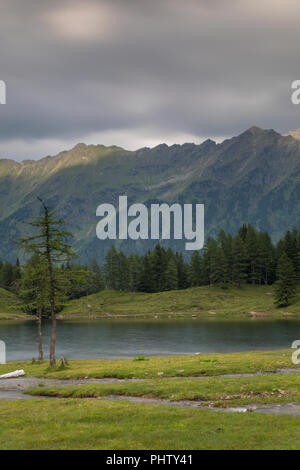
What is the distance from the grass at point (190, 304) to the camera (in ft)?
487

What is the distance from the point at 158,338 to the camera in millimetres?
101375

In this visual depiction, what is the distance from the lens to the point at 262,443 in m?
18.9

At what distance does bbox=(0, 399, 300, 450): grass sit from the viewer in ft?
63.4

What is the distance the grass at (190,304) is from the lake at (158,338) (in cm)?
1767

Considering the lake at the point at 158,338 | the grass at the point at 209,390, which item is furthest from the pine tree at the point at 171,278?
the grass at the point at 209,390

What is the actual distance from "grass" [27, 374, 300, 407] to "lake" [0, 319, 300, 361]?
4378cm

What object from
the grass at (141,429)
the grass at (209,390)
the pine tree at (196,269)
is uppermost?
the pine tree at (196,269)

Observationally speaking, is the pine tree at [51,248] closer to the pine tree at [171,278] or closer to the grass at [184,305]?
the grass at [184,305]

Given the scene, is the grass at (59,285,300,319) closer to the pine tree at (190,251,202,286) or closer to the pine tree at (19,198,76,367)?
the pine tree at (190,251,202,286)

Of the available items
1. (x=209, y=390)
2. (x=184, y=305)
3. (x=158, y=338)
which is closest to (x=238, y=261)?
(x=184, y=305)

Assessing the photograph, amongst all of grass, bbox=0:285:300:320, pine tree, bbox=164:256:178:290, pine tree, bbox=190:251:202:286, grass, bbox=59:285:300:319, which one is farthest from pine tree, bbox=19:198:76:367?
pine tree, bbox=164:256:178:290

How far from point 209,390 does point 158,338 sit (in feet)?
236

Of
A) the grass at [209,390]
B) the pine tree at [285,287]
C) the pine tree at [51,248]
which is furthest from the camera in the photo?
the pine tree at [285,287]

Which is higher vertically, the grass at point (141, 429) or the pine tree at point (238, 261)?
the pine tree at point (238, 261)
